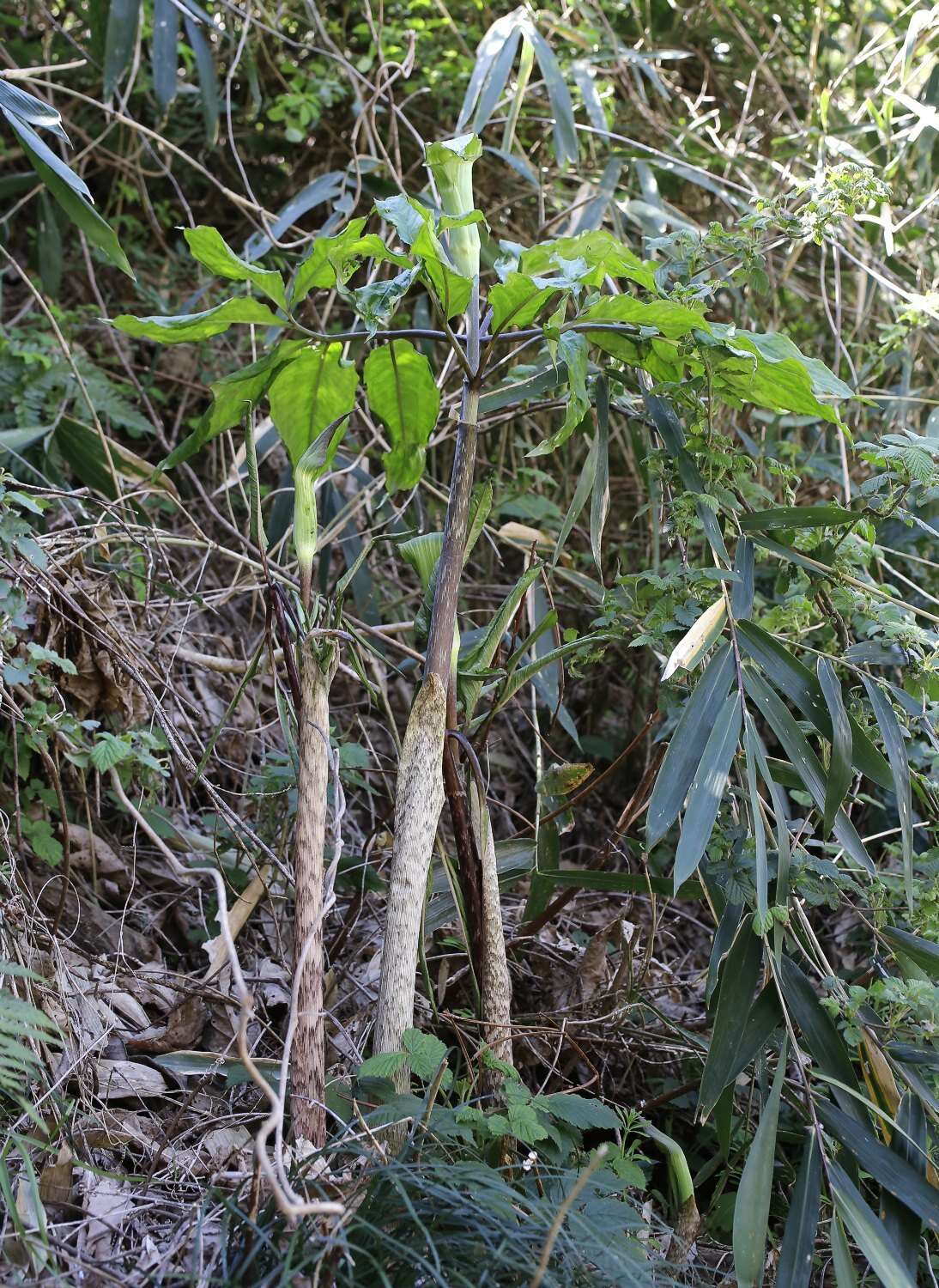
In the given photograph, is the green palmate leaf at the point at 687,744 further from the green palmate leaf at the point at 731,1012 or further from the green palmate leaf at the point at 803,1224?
the green palmate leaf at the point at 803,1224

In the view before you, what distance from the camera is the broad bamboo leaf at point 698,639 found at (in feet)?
3.85

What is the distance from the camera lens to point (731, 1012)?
1.24 meters

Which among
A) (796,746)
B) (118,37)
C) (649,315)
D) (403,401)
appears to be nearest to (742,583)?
(796,746)

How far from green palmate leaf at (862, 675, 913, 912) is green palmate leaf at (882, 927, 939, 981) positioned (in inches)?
1.7

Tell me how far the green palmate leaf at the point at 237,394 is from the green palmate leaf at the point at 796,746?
673 millimetres

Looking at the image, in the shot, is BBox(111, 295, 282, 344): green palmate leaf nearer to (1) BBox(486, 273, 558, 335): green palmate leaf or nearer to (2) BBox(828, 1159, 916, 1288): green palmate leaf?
(1) BBox(486, 273, 558, 335): green palmate leaf

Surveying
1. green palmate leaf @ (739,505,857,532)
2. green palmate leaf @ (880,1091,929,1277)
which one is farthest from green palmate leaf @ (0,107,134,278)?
green palmate leaf @ (880,1091,929,1277)

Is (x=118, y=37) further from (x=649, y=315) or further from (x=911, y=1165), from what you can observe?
(x=911, y=1165)

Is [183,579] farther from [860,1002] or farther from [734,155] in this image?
[734,155]

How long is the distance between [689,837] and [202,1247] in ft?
2.05

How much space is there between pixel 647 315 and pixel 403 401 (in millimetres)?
336

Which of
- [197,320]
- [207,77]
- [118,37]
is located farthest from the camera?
[207,77]

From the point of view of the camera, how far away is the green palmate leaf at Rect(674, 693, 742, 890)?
108 centimetres

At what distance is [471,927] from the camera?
1256 mm
